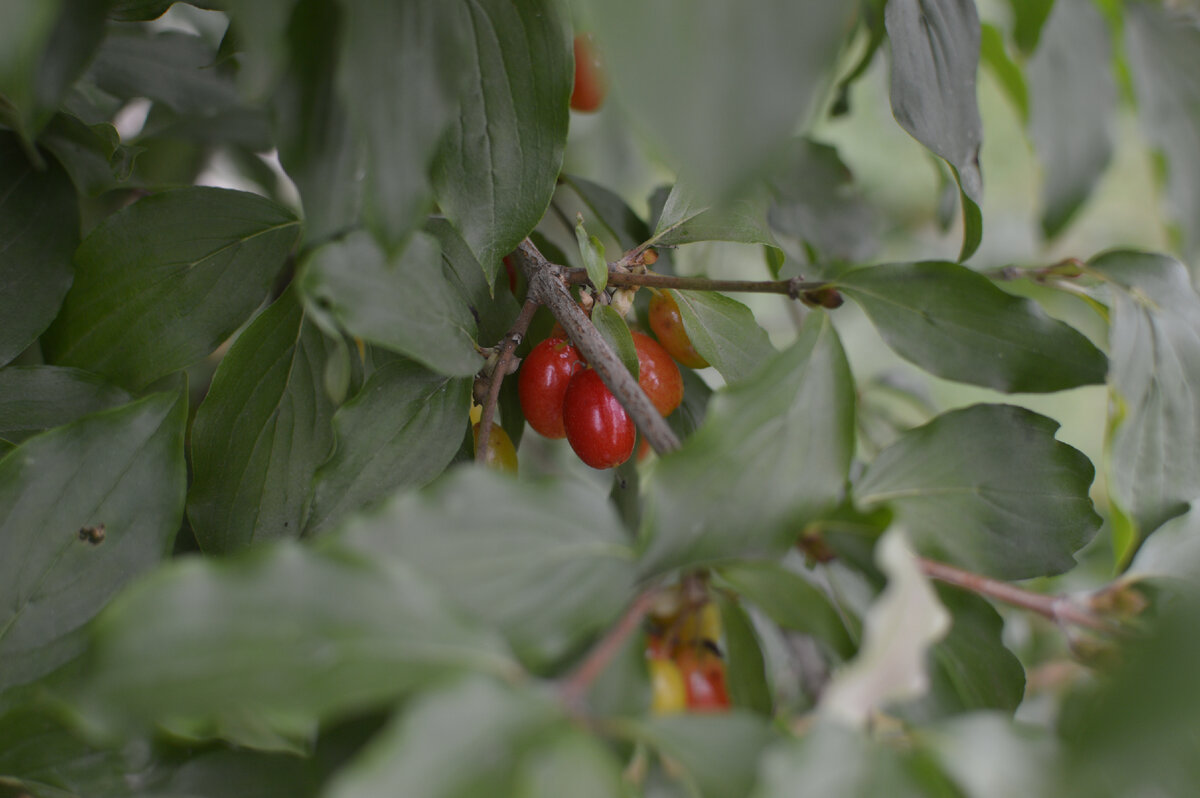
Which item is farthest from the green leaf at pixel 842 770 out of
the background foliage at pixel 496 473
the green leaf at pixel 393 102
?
the green leaf at pixel 393 102

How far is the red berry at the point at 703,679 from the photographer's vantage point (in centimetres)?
44

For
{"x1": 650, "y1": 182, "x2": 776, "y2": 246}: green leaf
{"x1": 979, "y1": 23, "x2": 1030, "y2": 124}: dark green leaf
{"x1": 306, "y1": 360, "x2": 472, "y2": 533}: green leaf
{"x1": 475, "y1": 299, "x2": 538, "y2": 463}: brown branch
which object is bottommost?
{"x1": 306, "y1": 360, "x2": 472, "y2": 533}: green leaf

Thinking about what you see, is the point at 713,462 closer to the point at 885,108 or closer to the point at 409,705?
the point at 409,705

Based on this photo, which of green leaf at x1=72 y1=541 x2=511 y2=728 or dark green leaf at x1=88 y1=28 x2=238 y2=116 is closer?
green leaf at x1=72 y1=541 x2=511 y2=728

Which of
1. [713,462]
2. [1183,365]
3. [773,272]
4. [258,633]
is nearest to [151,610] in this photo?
[258,633]

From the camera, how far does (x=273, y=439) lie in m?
0.48

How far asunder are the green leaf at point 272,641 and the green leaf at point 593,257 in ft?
0.70

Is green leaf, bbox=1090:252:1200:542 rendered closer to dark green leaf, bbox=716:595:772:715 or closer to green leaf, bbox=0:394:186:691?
dark green leaf, bbox=716:595:772:715

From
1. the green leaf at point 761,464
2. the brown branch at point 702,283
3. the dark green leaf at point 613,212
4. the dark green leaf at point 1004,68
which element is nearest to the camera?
the green leaf at point 761,464

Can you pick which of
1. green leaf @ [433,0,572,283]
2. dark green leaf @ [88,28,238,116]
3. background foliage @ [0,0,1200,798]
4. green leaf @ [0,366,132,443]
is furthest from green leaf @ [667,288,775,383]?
dark green leaf @ [88,28,238,116]

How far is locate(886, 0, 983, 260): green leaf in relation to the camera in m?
0.46

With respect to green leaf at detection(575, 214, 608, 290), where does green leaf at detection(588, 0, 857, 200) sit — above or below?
above

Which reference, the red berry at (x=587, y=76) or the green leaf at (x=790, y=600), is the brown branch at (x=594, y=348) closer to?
the green leaf at (x=790, y=600)

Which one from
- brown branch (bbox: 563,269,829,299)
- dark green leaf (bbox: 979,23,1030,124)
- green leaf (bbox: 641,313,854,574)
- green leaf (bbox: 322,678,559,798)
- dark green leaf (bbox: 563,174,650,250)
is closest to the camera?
green leaf (bbox: 322,678,559,798)
